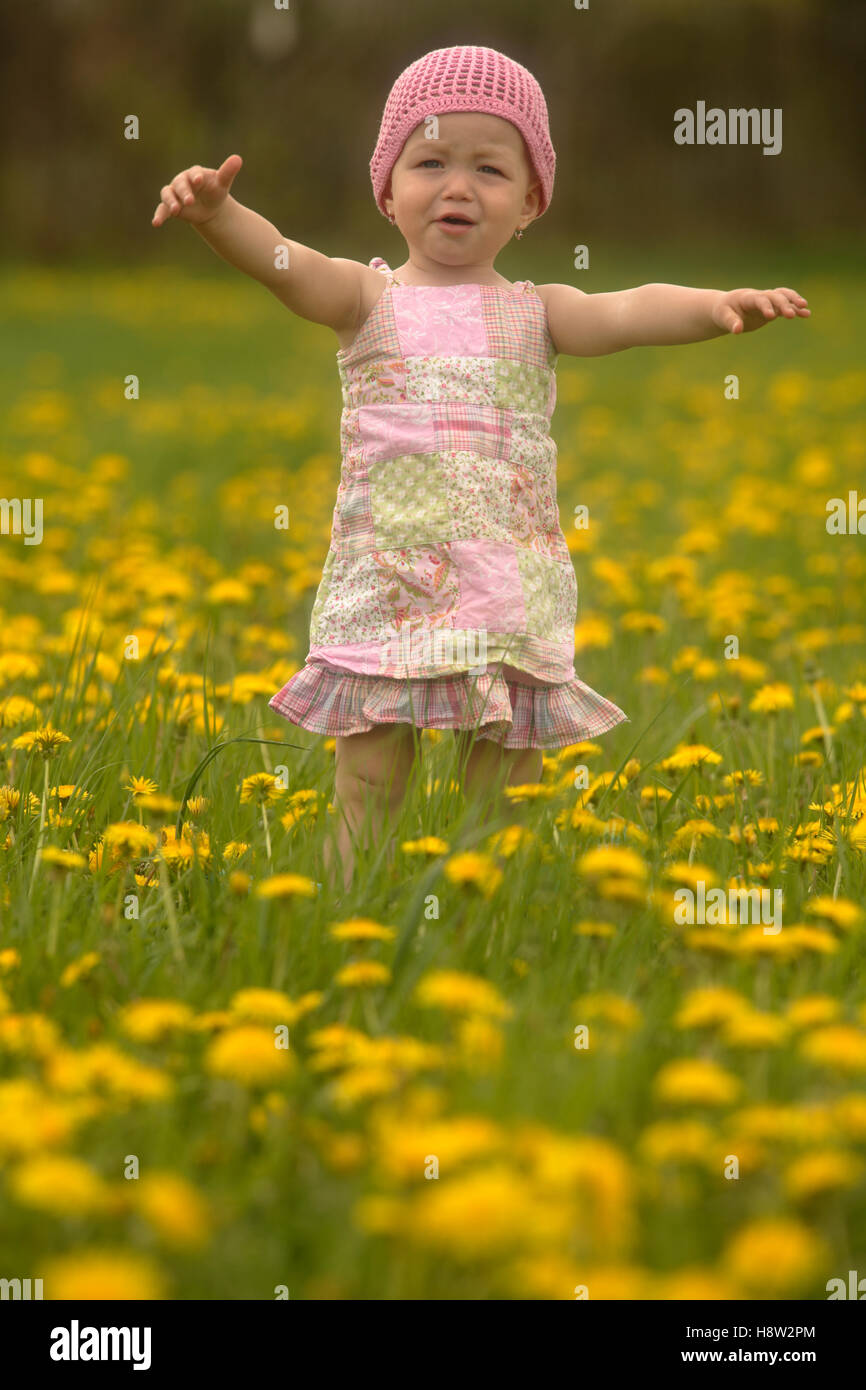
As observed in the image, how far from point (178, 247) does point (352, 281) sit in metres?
22.5

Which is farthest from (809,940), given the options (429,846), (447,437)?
(447,437)

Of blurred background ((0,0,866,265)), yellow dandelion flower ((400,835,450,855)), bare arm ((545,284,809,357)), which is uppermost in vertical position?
blurred background ((0,0,866,265))

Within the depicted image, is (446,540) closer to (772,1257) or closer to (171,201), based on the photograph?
(171,201)

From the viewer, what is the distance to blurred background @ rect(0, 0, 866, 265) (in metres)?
23.5

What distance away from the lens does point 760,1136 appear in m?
1.33

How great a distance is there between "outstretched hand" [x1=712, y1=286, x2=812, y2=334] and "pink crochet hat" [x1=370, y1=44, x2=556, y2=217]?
1.48ft

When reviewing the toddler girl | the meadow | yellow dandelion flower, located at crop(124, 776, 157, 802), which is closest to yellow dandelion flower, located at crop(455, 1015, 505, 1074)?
the meadow

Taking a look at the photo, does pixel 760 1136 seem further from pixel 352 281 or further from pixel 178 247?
pixel 178 247

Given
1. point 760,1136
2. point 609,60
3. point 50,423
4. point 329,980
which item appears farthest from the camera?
point 609,60

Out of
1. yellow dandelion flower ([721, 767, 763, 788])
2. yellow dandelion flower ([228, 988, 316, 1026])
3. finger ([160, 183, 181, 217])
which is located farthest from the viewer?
yellow dandelion flower ([721, 767, 763, 788])

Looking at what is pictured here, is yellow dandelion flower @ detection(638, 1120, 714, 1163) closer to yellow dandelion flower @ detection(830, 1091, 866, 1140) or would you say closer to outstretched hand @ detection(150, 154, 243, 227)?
yellow dandelion flower @ detection(830, 1091, 866, 1140)

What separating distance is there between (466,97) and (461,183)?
0.44 ft

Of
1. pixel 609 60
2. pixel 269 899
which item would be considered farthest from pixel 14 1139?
pixel 609 60

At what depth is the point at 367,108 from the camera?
78.2ft
